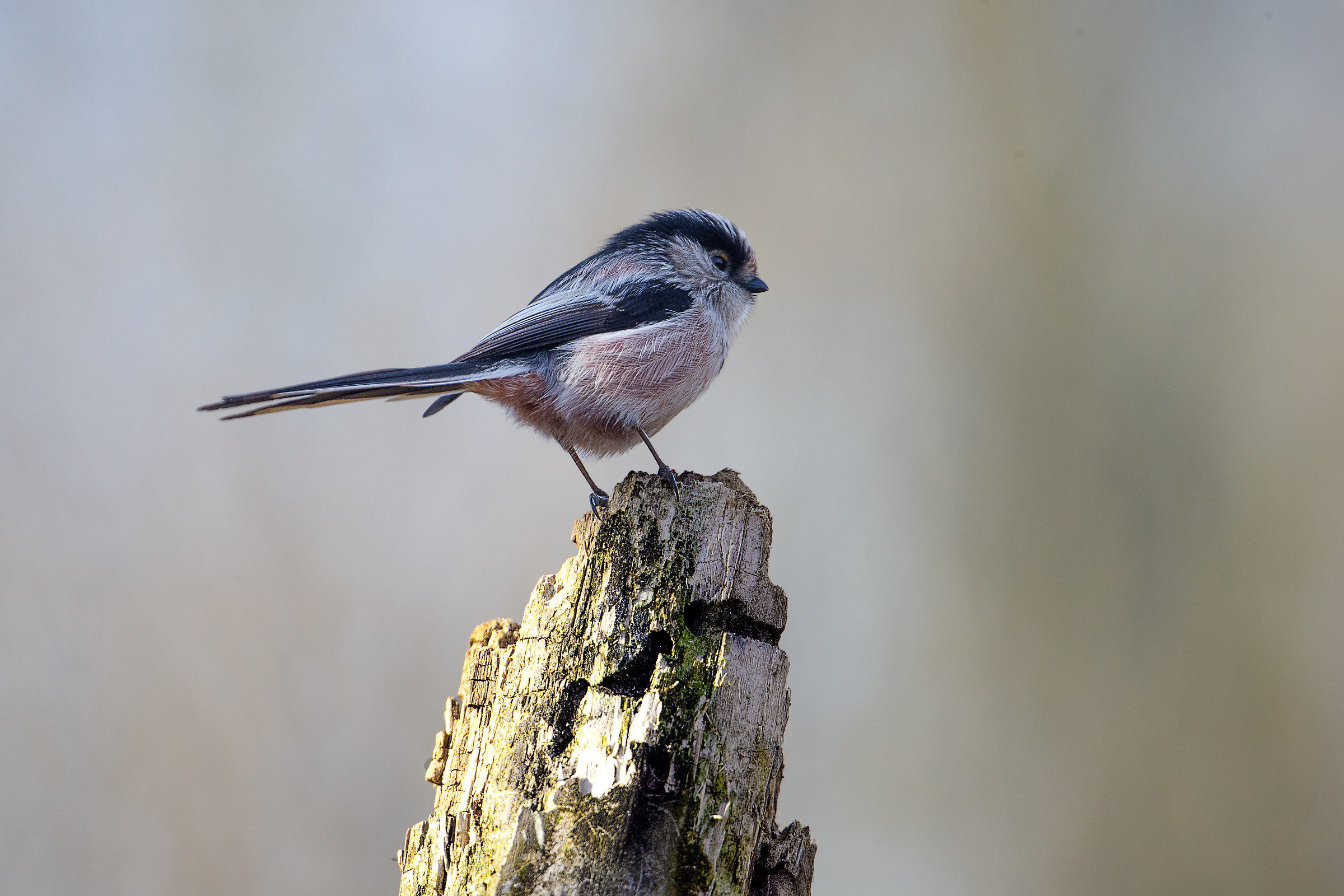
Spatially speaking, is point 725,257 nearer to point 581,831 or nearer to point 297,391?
point 297,391

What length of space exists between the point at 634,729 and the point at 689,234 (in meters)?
2.17

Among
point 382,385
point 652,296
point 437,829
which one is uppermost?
point 652,296

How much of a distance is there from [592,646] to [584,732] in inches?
8.4

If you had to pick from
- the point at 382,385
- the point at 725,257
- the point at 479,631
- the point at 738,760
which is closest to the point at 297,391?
the point at 382,385

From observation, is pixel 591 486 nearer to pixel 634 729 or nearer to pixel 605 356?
pixel 605 356

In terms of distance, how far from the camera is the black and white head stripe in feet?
11.3

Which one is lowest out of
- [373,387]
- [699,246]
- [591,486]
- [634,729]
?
[634,729]

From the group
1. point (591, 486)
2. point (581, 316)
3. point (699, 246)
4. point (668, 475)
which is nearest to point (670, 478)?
point (668, 475)

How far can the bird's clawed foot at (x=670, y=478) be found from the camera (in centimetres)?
231

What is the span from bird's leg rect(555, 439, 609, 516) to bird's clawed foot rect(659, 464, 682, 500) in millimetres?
301

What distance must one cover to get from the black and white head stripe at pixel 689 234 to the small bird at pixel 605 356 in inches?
3.0

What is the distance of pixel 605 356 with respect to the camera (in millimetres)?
2938

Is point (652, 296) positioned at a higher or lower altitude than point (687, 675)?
higher

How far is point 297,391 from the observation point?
2164mm
